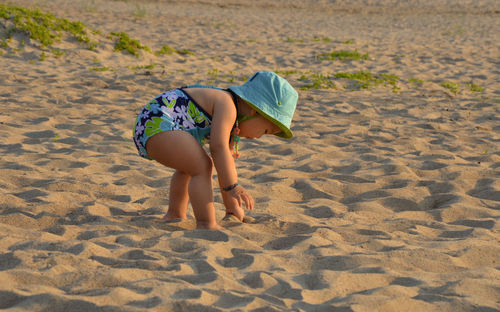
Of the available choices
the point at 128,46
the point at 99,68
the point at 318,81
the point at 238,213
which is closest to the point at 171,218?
the point at 238,213

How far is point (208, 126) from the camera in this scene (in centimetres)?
334

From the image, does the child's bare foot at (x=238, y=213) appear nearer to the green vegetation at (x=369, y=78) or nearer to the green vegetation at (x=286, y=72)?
the green vegetation at (x=369, y=78)

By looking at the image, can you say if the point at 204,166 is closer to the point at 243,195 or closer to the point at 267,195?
the point at 243,195

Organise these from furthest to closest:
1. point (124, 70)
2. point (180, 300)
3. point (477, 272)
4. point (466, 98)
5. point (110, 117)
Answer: point (124, 70), point (466, 98), point (110, 117), point (477, 272), point (180, 300)

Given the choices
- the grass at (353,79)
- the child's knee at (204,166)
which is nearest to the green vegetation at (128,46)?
the grass at (353,79)

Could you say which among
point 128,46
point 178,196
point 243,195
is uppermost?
point 128,46

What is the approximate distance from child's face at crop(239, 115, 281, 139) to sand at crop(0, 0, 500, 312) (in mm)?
540

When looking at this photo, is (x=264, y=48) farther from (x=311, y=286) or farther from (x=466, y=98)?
(x=311, y=286)

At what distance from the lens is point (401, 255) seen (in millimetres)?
2959

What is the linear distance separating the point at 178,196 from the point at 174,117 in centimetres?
49

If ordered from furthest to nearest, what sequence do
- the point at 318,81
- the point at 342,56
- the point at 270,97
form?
the point at 342,56, the point at 318,81, the point at 270,97

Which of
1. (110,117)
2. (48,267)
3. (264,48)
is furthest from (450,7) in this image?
(48,267)

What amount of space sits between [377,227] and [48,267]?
6.07ft

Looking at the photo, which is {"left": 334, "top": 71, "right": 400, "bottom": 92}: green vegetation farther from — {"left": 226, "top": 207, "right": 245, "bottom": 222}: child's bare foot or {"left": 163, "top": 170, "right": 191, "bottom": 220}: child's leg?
{"left": 163, "top": 170, "right": 191, "bottom": 220}: child's leg
